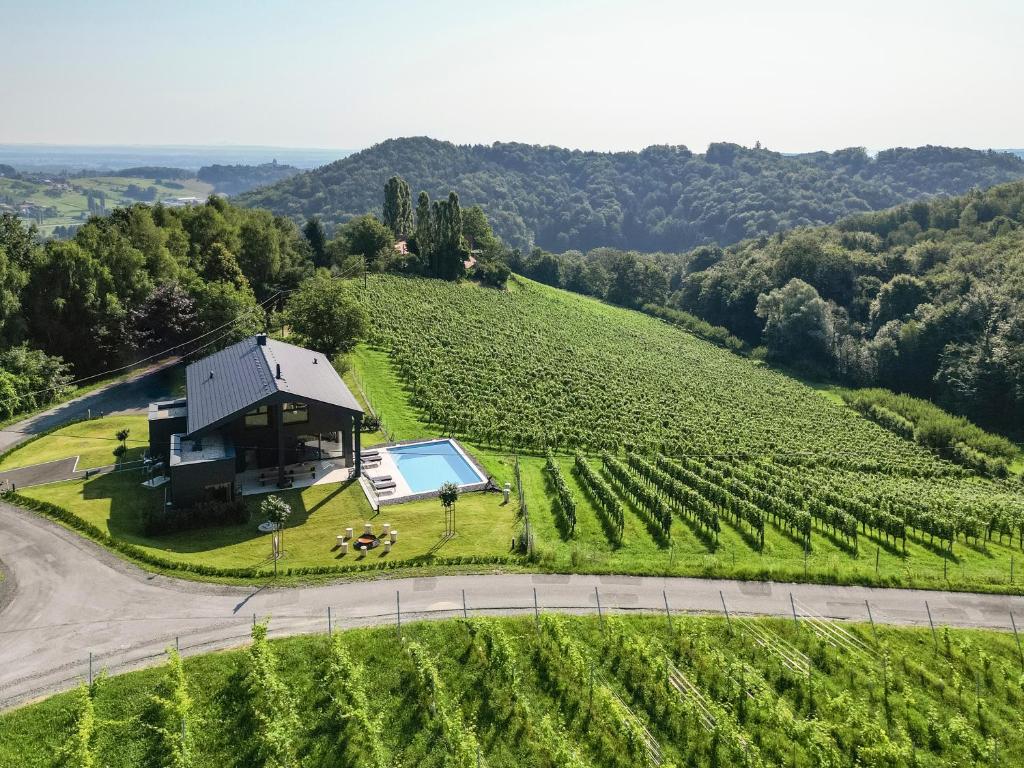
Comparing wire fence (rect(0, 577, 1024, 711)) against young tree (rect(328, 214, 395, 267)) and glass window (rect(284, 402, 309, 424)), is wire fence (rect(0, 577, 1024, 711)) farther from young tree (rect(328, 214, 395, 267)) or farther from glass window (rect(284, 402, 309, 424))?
young tree (rect(328, 214, 395, 267))

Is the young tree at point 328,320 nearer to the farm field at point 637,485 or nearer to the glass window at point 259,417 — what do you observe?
the farm field at point 637,485

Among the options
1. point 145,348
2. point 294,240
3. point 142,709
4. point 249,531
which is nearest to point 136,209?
point 145,348

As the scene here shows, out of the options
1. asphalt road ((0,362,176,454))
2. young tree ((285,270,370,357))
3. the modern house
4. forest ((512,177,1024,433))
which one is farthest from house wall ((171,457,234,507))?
forest ((512,177,1024,433))

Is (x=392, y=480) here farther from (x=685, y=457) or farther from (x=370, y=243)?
(x=370, y=243)

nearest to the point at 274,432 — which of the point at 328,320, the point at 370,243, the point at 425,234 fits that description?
the point at 328,320

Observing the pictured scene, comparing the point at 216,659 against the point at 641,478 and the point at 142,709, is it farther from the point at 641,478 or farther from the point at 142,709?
the point at 641,478
